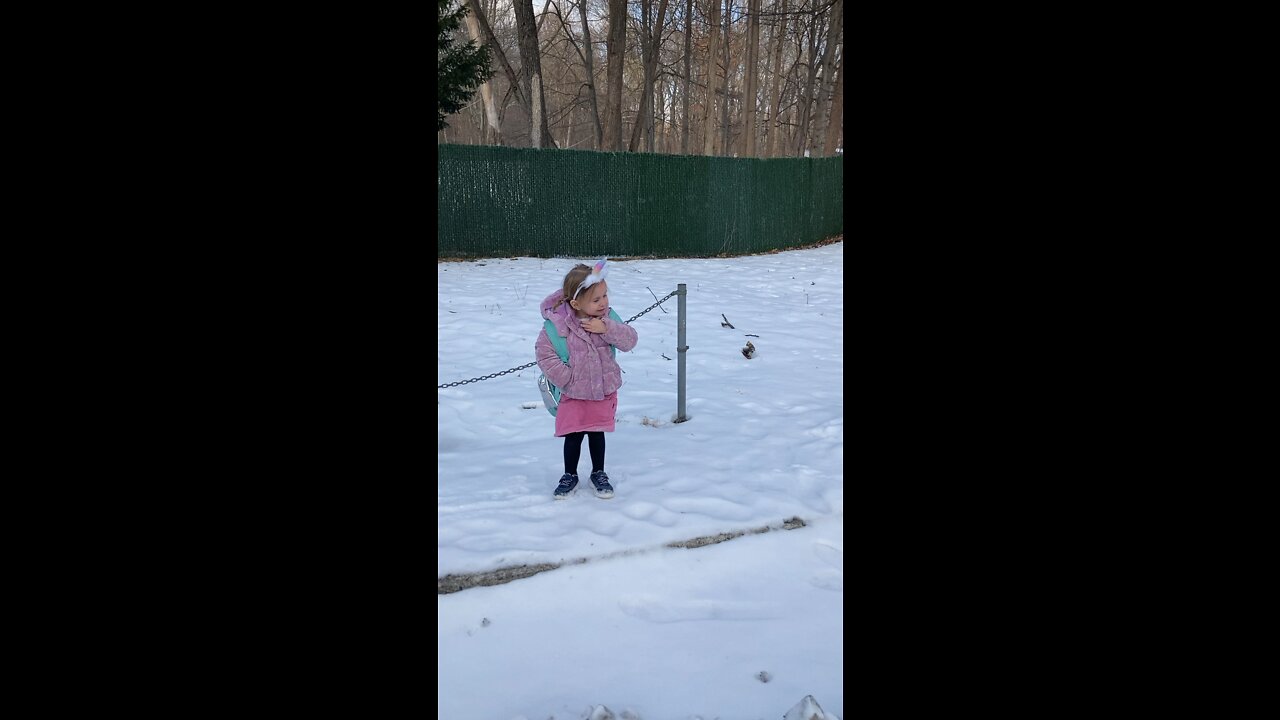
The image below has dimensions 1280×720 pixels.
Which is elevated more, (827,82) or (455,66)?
(827,82)

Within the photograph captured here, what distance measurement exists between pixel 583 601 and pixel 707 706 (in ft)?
3.05

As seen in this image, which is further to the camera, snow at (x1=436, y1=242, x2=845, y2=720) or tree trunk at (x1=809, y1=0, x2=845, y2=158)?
tree trunk at (x1=809, y1=0, x2=845, y2=158)

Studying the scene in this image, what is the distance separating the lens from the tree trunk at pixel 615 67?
20631mm

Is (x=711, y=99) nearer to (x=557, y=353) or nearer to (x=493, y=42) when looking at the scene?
(x=493, y=42)

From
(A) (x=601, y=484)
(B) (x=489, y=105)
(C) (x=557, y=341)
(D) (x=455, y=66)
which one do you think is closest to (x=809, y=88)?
(B) (x=489, y=105)

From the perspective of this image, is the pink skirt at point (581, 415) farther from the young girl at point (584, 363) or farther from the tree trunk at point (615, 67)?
the tree trunk at point (615, 67)

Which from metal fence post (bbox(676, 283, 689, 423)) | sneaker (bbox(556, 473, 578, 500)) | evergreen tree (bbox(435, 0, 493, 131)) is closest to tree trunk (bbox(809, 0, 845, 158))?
evergreen tree (bbox(435, 0, 493, 131))

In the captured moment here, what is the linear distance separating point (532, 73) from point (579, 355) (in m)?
16.5

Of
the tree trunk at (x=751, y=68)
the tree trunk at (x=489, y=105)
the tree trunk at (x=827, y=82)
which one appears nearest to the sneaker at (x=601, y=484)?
the tree trunk at (x=489, y=105)

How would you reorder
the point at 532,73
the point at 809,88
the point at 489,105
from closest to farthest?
the point at 532,73 < the point at 489,105 < the point at 809,88

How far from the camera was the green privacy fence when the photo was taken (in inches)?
→ 623

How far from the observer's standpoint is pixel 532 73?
19.8 m

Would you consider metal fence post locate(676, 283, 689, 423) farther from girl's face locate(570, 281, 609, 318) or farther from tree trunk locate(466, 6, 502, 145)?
tree trunk locate(466, 6, 502, 145)

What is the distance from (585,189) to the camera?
16891 millimetres
